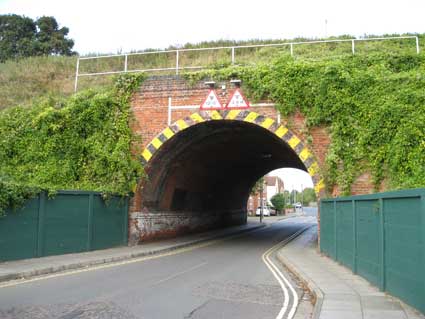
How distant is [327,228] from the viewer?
15883 mm

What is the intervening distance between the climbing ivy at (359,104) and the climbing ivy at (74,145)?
477cm

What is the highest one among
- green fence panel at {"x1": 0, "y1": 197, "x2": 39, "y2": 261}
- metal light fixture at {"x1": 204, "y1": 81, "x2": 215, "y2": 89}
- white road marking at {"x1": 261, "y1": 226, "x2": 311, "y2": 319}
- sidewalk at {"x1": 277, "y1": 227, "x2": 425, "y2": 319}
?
metal light fixture at {"x1": 204, "y1": 81, "x2": 215, "y2": 89}

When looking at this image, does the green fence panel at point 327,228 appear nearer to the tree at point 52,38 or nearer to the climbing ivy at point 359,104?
the climbing ivy at point 359,104

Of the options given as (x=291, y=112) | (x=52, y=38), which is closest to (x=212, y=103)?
(x=291, y=112)

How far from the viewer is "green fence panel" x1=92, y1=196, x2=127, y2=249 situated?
16766 millimetres

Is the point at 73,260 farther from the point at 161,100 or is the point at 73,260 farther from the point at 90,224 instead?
the point at 161,100

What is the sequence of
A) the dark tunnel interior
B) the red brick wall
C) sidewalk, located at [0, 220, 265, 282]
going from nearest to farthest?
sidewalk, located at [0, 220, 265, 282]
the red brick wall
the dark tunnel interior

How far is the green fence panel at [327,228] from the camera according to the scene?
1480 centimetres

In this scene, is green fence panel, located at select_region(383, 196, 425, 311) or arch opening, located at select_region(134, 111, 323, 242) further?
arch opening, located at select_region(134, 111, 323, 242)

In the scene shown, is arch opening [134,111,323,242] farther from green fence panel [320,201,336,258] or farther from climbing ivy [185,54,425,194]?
green fence panel [320,201,336,258]

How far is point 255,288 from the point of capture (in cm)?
1018

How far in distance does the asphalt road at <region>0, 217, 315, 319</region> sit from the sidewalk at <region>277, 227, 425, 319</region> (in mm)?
806

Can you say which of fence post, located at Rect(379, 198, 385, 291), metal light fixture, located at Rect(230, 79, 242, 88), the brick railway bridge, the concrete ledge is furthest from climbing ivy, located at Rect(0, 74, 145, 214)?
fence post, located at Rect(379, 198, 385, 291)

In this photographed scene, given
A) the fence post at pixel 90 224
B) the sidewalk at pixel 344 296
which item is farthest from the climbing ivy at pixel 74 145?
the sidewalk at pixel 344 296
